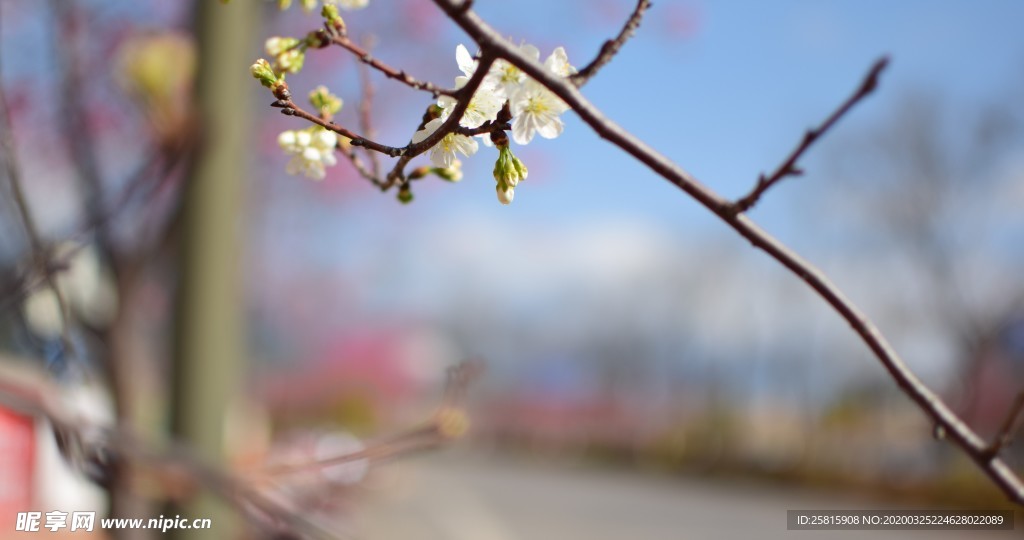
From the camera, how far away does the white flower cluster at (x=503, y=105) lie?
0.71 meters

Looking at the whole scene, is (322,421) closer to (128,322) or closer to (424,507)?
(424,507)

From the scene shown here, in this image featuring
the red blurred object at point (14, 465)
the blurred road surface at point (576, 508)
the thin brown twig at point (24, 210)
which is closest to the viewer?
the thin brown twig at point (24, 210)

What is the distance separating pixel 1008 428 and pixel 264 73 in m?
0.82

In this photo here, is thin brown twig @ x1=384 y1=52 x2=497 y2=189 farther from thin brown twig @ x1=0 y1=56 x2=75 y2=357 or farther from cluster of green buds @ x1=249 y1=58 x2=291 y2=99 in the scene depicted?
thin brown twig @ x1=0 y1=56 x2=75 y2=357

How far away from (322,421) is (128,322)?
1886cm

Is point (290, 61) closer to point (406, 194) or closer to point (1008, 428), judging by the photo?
point (406, 194)

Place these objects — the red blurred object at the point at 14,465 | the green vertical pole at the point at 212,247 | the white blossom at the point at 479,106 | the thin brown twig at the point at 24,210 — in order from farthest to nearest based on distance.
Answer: the red blurred object at the point at 14,465
the green vertical pole at the point at 212,247
the thin brown twig at the point at 24,210
the white blossom at the point at 479,106

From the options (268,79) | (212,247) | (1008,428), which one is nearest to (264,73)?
(268,79)

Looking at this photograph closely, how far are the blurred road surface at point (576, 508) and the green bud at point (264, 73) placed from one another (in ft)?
28.8

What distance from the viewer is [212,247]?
2152mm

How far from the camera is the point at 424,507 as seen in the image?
15.1 meters

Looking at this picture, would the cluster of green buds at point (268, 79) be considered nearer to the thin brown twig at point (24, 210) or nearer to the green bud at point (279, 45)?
the green bud at point (279, 45)

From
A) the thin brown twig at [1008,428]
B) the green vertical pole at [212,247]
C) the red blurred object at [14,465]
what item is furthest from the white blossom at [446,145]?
the red blurred object at [14,465]

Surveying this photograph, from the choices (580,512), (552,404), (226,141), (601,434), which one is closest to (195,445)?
(226,141)
